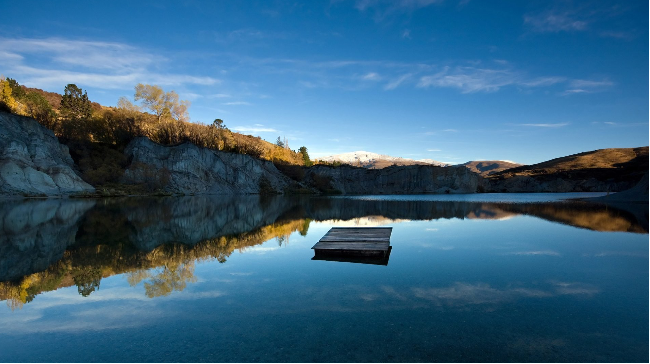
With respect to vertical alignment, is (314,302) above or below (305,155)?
below

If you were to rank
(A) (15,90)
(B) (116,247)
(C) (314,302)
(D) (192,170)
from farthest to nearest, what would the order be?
(A) (15,90) → (D) (192,170) → (B) (116,247) → (C) (314,302)

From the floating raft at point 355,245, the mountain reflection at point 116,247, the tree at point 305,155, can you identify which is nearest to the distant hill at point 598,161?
the tree at point 305,155

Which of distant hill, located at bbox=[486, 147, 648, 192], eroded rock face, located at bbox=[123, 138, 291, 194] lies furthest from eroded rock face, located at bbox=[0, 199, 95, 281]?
distant hill, located at bbox=[486, 147, 648, 192]

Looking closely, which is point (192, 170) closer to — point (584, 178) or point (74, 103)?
point (74, 103)

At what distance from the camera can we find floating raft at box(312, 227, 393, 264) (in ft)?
36.8

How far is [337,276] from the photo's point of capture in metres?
8.84

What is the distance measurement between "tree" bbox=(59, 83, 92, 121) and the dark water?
81561mm

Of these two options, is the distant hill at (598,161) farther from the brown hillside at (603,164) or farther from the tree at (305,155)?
the tree at (305,155)

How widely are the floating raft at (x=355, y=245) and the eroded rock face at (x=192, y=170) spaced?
49911 millimetres

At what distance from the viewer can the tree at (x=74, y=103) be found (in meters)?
77.8

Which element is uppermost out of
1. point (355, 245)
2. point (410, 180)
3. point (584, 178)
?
point (584, 178)

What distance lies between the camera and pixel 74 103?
80438 millimetres

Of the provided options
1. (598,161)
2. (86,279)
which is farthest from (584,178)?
(86,279)

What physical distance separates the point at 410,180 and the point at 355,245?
97.7 meters
